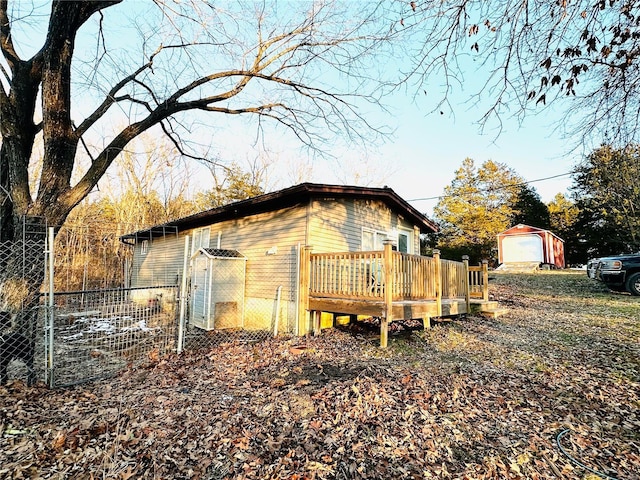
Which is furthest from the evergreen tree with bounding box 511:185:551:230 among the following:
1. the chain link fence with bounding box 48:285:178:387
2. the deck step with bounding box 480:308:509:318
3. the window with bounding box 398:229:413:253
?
the chain link fence with bounding box 48:285:178:387

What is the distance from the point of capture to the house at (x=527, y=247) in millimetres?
23859

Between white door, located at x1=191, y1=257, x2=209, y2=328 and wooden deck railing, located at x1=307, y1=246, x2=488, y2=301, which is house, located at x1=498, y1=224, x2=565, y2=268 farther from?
white door, located at x1=191, y1=257, x2=209, y2=328

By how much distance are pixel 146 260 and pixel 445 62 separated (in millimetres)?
16903

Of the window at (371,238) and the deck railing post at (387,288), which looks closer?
the deck railing post at (387,288)

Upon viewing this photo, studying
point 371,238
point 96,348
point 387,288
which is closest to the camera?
point 387,288

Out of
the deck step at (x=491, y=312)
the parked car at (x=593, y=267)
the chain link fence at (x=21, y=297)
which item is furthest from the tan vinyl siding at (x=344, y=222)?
the parked car at (x=593, y=267)

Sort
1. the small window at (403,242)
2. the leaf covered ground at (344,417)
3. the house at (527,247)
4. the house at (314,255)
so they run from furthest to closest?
the house at (527,247) < the small window at (403,242) < the house at (314,255) < the leaf covered ground at (344,417)

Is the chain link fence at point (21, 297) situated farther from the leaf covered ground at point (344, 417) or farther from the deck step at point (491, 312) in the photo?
the deck step at point (491, 312)

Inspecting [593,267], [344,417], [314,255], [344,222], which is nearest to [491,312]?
[344,222]

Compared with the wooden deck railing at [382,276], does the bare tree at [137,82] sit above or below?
above

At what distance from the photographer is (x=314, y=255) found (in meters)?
7.94

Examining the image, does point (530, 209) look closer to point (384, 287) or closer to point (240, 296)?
point (240, 296)

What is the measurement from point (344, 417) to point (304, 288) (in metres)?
4.58

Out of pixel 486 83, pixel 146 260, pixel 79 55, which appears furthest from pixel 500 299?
pixel 146 260
